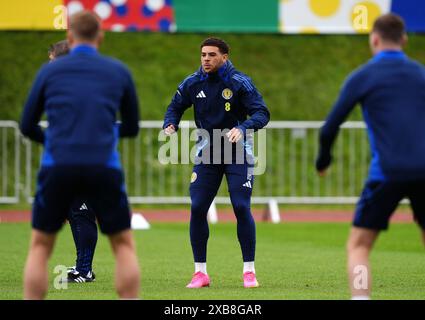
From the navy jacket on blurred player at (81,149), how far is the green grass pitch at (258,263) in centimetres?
169

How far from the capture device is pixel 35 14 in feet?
61.3

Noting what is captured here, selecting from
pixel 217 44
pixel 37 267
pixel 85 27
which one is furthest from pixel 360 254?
pixel 217 44

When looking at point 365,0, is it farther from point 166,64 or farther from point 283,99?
point 166,64

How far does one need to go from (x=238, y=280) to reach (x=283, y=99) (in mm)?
13744

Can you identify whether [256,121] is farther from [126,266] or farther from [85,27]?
[126,266]

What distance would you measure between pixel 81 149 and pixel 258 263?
5.69m

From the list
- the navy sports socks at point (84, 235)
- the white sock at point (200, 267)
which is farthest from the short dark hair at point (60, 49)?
the white sock at point (200, 267)

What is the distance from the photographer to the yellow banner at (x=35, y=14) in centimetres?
1862

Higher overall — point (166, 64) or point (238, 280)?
point (166, 64)

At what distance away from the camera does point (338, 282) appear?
962cm

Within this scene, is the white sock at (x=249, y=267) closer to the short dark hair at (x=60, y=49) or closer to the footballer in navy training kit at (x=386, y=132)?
the short dark hair at (x=60, y=49)

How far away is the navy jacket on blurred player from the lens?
251 inches

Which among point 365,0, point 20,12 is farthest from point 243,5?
point 20,12
